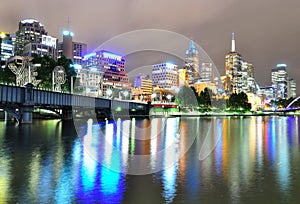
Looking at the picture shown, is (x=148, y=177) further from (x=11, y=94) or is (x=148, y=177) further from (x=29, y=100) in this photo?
(x=29, y=100)

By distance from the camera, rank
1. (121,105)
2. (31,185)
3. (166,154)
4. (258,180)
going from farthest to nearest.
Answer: (121,105) → (166,154) → (258,180) → (31,185)

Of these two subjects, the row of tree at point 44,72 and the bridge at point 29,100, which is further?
the row of tree at point 44,72

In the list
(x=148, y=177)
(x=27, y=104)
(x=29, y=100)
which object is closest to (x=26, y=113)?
(x=27, y=104)

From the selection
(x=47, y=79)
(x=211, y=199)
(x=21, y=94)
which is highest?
(x=47, y=79)

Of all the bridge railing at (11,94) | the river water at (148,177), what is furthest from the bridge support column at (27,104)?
the river water at (148,177)

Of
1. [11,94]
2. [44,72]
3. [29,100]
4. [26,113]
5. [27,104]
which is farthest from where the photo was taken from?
[44,72]

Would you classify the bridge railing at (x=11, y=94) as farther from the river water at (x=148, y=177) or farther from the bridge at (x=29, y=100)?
the river water at (x=148, y=177)

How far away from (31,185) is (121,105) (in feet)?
354

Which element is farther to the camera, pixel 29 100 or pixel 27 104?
pixel 29 100

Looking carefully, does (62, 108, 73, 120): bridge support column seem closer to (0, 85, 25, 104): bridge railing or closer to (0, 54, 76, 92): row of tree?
(0, 54, 76, 92): row of tree

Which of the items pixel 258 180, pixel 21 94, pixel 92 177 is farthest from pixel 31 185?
pixel 21 94

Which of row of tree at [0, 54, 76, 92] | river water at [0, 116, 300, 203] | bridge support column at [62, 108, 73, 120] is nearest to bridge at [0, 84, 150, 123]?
bridge support column at [62, 108, 73, 120]

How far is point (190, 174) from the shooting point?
17.8 m

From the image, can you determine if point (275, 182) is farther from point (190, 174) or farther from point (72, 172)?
point (72, 172)
